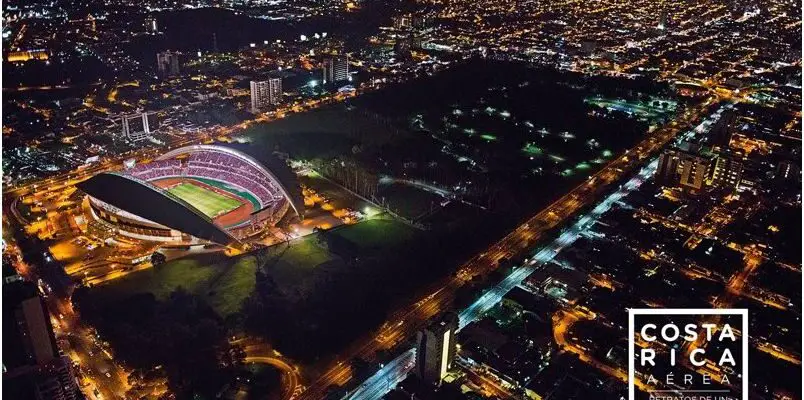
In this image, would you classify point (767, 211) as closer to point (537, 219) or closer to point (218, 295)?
point (537, 219)

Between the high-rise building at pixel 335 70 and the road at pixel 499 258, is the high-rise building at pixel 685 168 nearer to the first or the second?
the road at pixel 499 258

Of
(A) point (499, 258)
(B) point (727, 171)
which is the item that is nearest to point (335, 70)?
(B) point (727, 171)

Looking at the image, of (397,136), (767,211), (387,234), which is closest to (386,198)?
(387,234)

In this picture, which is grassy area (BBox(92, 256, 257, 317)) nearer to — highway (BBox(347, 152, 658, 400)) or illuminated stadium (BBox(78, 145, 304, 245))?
illuminated stadium (BBox(78, 145, 304, 245))

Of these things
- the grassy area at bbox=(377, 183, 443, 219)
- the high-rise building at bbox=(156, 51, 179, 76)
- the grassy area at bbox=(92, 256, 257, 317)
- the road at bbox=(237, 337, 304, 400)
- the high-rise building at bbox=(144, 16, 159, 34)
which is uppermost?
the high-rise building at bbox=(144, 16, 159, 34)

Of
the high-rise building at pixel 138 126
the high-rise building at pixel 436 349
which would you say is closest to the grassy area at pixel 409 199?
the high-rise building at pixel 436 349

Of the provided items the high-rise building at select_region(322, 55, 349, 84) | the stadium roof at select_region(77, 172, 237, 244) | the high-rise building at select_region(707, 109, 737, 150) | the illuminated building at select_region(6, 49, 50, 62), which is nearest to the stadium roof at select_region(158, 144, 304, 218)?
the stadium roof at select_region(77, 172, 237, 244)
